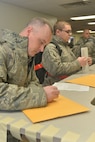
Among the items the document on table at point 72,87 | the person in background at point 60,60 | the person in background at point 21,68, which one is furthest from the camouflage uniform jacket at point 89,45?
the person in background at point 21,68

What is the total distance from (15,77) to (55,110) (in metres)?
0.27

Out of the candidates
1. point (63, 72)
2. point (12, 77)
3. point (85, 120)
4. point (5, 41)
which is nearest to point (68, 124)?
point (85, 120)

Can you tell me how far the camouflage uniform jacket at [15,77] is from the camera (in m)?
0.89

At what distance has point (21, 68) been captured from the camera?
1.07m

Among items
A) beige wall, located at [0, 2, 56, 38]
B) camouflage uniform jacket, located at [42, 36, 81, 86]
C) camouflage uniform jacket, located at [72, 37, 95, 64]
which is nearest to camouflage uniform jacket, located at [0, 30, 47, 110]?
camouflage uniform jacket, located at [42, 36, 81, 86]

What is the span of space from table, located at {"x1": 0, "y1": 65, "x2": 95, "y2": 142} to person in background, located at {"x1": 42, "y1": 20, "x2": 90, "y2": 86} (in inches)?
38.2

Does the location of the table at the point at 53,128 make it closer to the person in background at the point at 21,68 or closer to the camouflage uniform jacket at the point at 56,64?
the person in background at the point at 21,68

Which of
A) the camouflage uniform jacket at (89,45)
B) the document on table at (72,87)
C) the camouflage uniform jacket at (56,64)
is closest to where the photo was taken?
the document on table at (72,87)

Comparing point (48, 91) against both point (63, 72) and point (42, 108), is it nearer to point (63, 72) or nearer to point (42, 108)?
point (42, 108)

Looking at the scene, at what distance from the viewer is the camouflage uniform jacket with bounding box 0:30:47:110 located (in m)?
0.89

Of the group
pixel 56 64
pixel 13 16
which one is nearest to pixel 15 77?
pixel 56 64

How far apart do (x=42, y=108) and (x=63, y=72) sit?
988 mm

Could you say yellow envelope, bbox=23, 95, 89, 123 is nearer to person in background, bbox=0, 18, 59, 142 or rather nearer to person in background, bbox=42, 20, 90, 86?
person in background, bbox=0, 18, 59, 142

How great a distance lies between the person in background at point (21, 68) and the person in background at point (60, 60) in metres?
0.69
